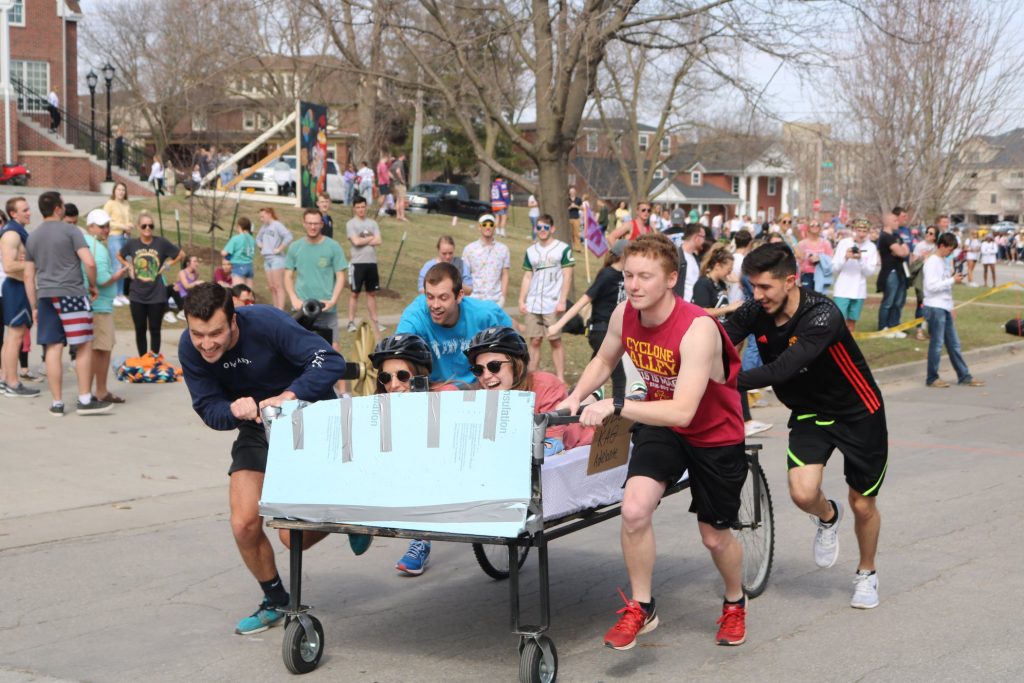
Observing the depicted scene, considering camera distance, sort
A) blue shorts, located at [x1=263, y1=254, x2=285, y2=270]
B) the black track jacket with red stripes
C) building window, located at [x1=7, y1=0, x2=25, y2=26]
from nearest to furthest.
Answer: the black track jacket with red stripes → blue shorts, located at [x1=263, y1=254, x2=285, y2=270] → building window, located at [x1=7, y1=0, x2=25, y2=26]

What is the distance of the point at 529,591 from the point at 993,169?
29.3 meters

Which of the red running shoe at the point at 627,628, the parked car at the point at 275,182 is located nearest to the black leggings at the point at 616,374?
the red running shoe at the point at 627,628

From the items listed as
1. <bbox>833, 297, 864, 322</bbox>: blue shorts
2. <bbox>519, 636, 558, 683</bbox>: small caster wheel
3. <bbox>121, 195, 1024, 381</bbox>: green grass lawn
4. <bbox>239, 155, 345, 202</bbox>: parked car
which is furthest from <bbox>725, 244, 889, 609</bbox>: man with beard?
<bbox>239, 155, 345, 202</bbox>: parked car

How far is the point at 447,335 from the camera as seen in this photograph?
Answer: 6.59m

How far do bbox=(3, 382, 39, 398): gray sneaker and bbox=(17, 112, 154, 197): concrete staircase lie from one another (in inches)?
1030

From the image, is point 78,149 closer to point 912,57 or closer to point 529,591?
point 912,57

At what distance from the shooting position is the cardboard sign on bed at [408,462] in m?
4.73

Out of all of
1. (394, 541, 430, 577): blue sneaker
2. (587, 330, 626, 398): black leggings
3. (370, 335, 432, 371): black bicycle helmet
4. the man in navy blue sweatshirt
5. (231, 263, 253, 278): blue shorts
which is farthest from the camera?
(231, 263, 253, 278): blue shorts

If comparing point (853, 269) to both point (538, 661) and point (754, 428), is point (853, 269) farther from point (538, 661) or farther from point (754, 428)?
point (538, 661)

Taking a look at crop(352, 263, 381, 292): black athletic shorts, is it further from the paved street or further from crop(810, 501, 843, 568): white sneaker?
crop(810, 501, 843, 568): white sneaker

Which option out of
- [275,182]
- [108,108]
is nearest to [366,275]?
[108,108]

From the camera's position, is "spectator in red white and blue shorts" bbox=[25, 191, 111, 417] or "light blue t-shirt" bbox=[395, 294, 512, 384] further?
"spectator in red white and blue shorts" bbox=[25, 191, 111, 417]

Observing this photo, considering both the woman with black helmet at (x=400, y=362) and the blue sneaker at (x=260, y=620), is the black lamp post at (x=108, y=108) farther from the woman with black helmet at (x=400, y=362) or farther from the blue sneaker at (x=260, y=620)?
the blue sneaker at (x=260, y=620)

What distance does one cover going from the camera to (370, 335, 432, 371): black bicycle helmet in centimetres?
597
